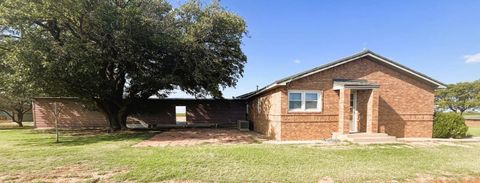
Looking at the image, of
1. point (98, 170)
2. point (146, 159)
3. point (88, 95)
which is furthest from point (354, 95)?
point (88, 95)

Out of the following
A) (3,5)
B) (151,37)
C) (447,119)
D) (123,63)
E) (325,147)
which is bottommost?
(325,147)

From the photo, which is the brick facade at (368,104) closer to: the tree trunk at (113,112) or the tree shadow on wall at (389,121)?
the tree shadow on wall at (389,121)

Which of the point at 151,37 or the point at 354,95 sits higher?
the point at 151,37

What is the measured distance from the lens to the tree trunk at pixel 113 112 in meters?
16.4

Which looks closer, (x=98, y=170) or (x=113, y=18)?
Result: (x=98, y=170)

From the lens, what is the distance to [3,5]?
10266 mm

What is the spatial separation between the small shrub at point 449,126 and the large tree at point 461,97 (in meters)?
31.2

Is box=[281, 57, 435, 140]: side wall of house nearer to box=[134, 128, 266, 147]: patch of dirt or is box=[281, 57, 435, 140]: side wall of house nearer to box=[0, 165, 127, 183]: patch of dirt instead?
box=[134, 128, 266, 147]: patch of dirt

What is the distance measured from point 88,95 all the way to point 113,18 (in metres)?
5.39

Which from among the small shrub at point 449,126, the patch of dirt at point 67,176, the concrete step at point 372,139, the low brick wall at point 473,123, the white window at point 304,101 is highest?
the white window at point 304,101

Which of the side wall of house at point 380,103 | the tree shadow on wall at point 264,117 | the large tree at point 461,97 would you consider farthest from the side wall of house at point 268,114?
the large tree at point 461,97

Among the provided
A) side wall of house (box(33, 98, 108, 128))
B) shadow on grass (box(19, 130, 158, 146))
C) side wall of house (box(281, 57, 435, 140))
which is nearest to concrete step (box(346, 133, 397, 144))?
side wall of house (box(281, 57, 435, 140))

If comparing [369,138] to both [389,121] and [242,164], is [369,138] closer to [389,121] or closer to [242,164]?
[389,121]

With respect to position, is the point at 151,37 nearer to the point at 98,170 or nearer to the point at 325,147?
the point at 98,170
